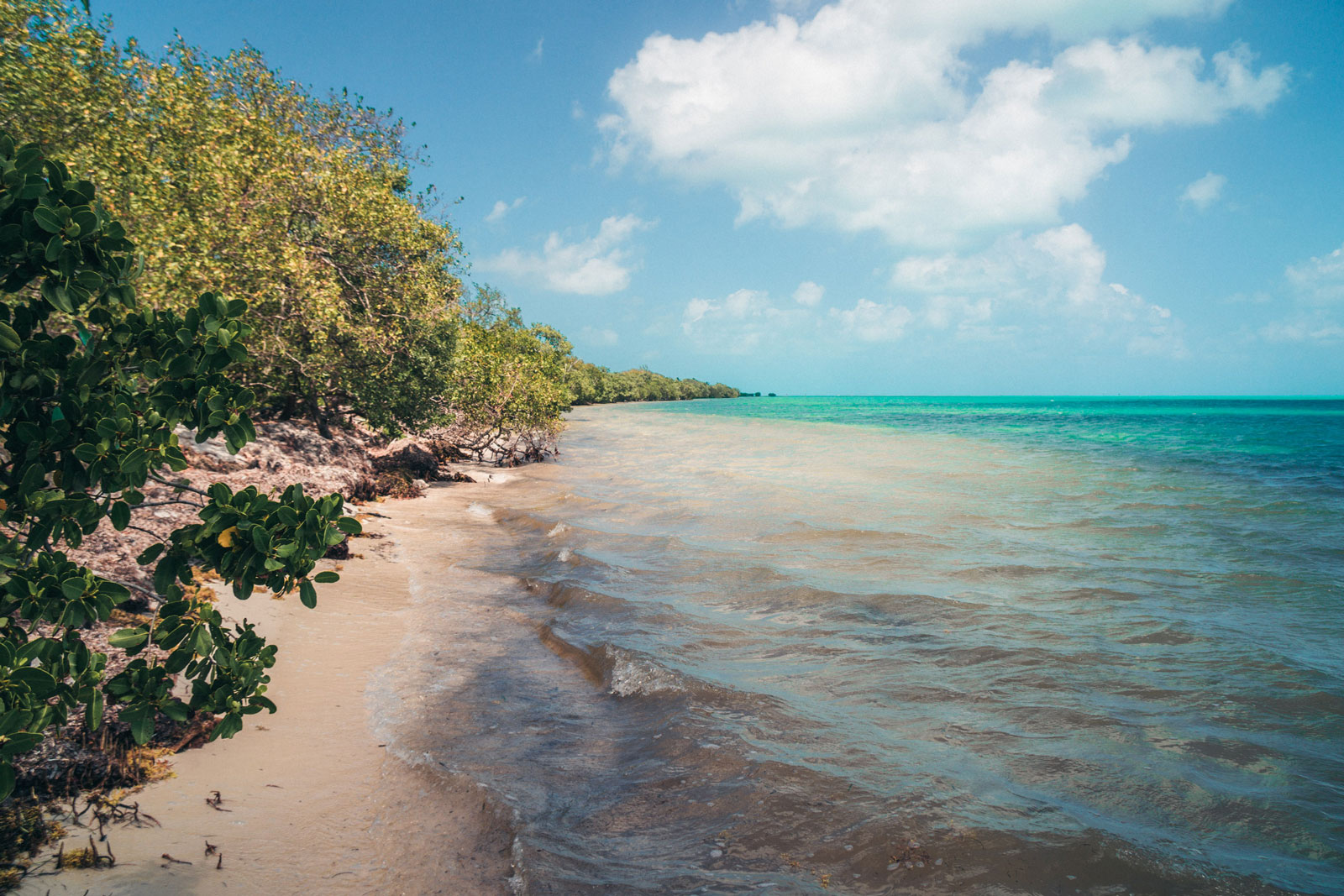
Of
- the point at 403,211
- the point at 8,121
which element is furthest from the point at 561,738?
the point at 403,211

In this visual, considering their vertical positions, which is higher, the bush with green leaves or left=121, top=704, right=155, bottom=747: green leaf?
the bush with green leaves

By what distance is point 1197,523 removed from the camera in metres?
14.6

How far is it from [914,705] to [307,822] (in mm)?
5117

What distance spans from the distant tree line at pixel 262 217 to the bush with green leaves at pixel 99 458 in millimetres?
7905

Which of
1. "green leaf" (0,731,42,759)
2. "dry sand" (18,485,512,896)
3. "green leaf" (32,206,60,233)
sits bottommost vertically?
"dry sand" (18,485,512,896)

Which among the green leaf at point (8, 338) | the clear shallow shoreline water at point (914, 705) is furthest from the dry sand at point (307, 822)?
the green leaf at point (8, 338)

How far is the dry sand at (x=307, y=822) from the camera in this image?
3.49 metres

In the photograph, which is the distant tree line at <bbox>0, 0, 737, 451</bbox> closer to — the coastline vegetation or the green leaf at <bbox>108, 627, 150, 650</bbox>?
the coastline vegetation

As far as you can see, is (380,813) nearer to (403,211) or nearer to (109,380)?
(109,380)

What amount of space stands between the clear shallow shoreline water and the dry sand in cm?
38

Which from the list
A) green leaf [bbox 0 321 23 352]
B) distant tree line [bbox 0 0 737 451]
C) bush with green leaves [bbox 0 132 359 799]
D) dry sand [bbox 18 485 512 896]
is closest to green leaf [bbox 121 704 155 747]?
bush with green leaves [bbox 0 132 359 799]

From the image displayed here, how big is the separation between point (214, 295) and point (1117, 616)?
1039 cm

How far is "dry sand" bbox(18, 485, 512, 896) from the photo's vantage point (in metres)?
3.49

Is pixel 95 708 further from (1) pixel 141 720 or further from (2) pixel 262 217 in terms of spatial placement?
(2) pixel 262 217
